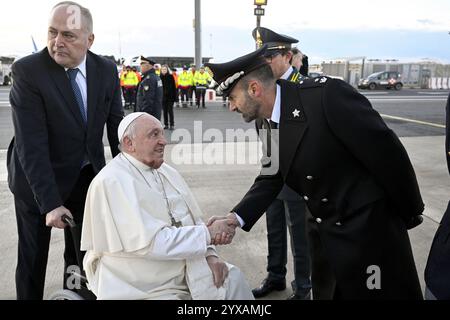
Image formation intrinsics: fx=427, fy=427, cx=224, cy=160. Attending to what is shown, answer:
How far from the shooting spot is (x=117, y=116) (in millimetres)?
2932

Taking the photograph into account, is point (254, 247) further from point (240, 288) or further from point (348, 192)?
point (348, 192)

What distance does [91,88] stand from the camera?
2654mm

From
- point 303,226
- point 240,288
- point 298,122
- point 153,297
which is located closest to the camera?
point 298,122

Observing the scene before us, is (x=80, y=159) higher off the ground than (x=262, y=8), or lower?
lower

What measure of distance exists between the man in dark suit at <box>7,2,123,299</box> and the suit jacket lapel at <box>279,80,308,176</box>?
1267 millimetres

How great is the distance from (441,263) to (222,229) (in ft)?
3.66

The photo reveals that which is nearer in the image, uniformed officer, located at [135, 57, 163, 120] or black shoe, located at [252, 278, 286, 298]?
black shoe, located at [252, 278, 286, 298]

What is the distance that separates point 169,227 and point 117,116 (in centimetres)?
103

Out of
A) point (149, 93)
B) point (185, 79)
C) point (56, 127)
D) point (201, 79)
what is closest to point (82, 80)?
point (56, 127)

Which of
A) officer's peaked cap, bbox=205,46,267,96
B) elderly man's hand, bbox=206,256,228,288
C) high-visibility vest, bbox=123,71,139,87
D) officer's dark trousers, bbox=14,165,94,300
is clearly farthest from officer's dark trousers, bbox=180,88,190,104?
officer's peaked cap, bbox=205,46,267,96

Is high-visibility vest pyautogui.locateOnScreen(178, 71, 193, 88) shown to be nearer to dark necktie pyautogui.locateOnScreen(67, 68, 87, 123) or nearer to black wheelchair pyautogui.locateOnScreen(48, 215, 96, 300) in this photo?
dark necktie pyautogui.locateOnScreen(67, 68, 87, 123)

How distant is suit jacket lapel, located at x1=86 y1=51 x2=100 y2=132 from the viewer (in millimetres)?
2641

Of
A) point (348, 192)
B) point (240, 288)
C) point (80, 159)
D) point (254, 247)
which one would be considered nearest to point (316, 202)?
point (348, 192)
